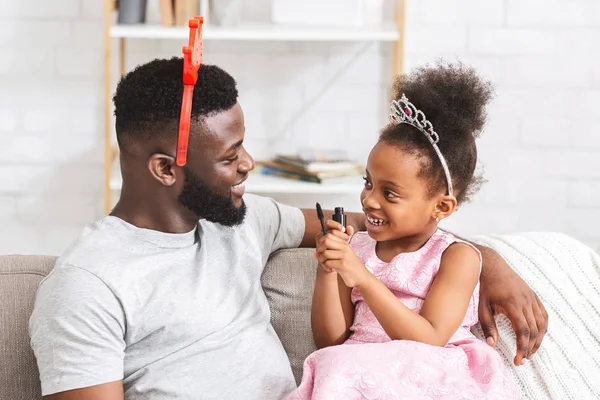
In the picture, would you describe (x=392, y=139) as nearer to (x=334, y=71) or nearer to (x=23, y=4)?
(x=334, y=71)

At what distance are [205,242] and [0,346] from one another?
0.40 metres

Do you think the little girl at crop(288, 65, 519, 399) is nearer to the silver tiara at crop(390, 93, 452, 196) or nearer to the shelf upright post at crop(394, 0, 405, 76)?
the silver tiara at crop(390, 93, 452, 196)

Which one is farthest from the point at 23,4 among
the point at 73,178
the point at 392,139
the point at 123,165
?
the point at 392,139

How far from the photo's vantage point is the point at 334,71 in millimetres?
3006

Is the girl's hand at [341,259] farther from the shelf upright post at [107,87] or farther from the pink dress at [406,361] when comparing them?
the shelf upright post at [107,87]

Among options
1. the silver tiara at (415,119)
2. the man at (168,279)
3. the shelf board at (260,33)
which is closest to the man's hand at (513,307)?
the man at (168,279)

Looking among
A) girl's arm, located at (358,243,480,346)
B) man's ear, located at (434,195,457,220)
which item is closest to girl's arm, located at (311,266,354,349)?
girl's arm, located at (358,243,480,346)

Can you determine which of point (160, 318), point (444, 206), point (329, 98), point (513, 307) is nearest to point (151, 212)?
point (160, 318)

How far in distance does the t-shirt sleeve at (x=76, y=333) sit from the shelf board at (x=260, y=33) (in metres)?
1.40

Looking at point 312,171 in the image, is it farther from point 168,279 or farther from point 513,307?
point 168,279

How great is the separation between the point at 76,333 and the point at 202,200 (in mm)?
331

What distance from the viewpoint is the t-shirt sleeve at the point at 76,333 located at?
130cm

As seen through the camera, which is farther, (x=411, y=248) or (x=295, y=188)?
(x=295, y=188)

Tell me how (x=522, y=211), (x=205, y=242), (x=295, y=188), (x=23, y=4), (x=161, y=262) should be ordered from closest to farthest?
(x=161, y=262) → (x=205, y=242) → (x=295, y=188) → (x=23, y=4) → (x=522, y=211)
